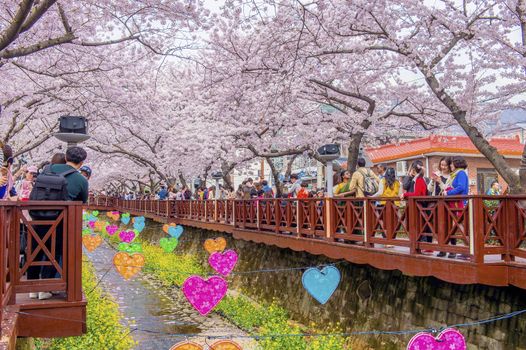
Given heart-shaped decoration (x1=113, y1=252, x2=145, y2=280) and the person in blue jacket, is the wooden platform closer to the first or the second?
the person in blue jacket

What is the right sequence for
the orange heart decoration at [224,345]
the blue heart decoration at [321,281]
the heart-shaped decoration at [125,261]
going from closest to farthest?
the orange heart decoration at [224,345] → the blue heart decoration at [321,281] → the heart-shaped decoration at [125,261]

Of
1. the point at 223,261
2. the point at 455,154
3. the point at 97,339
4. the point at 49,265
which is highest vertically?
the point at 455,154

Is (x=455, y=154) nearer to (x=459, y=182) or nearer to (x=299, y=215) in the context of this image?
(x=299, y=215)

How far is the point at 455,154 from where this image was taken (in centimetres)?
3206

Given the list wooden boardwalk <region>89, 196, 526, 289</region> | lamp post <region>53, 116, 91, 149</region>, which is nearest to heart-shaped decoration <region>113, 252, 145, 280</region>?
lamp post <region>53, 116, 91, 149</region>

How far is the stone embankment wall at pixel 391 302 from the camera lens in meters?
8.36

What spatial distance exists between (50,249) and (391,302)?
24.1 feet

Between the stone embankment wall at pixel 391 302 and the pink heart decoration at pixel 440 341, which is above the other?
the pink heart decoration at pixel 440 341

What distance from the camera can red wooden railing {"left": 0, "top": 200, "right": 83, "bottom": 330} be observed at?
19.6 feet

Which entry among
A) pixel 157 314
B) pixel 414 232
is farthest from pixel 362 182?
pixel 157 314

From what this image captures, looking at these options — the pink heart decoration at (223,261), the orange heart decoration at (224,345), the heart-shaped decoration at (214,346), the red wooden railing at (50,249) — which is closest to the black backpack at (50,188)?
the red wooden railing at (50,249)

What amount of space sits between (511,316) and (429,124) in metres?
10.2

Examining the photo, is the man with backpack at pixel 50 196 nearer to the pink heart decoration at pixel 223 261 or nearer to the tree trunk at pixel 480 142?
the tree trunk at pixel 480 142

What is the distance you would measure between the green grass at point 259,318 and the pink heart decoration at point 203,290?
52.5 inches
